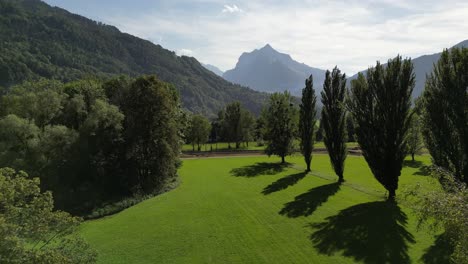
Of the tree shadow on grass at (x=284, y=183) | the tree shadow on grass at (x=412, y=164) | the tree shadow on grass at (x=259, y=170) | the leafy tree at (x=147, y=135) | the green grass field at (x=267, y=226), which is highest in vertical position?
the leafy tree at (x=147, y=135)

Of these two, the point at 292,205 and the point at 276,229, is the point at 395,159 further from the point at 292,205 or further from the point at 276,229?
the point at 276,229

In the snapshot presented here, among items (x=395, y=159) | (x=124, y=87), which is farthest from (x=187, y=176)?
(x=395, y=159)

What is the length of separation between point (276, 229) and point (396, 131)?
46.7 feet

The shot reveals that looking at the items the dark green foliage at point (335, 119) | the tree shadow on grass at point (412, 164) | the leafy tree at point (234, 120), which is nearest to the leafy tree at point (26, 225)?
the dark green foliage at point (335, 119)

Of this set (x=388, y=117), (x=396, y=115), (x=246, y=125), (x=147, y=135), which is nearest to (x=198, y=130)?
(x=246, y=125)

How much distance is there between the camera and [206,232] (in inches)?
917

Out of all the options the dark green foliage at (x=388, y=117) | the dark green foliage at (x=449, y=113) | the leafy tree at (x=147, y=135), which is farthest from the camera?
the leafy tree at (x=147, y=135)

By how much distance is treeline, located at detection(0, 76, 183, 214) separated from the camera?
121ft

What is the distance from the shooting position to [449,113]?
76.3ft

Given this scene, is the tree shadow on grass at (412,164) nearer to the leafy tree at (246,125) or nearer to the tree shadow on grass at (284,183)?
the tree shadow on grass at (284,183)

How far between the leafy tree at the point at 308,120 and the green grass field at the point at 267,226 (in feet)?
25.0

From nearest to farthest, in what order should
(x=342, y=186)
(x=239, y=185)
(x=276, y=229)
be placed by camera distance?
(x=276, y=229) → (x=342, y=186) → (x=239, y=185)

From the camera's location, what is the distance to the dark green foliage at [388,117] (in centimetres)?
2730

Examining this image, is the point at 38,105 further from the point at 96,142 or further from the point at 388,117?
the point at 388,117
